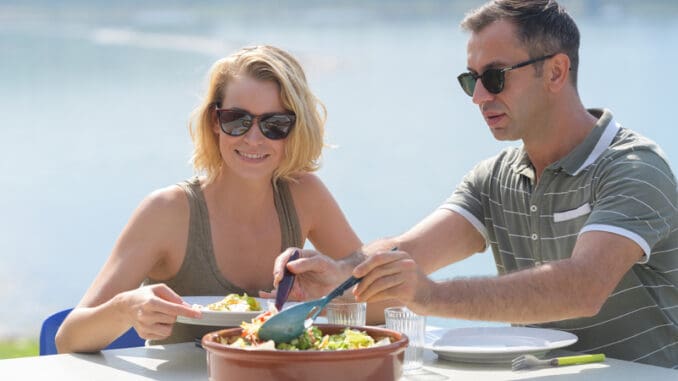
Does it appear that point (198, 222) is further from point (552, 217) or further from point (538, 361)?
point (538, 361)

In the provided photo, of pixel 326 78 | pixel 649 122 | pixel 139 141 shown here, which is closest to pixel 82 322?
pixel 649 122

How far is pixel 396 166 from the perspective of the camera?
1806 centimetres

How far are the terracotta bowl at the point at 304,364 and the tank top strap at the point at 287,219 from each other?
122cm

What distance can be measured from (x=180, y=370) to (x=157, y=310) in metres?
0.13

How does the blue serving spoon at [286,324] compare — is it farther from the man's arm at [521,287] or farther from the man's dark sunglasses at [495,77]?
the man's dark sunglasses at [495,77]

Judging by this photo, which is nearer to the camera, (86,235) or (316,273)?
(316,273)

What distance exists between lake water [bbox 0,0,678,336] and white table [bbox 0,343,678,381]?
1063 cm

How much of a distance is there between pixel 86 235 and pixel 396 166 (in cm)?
537

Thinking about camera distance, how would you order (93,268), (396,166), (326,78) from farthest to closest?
(326,78) < (396,166) < (93,268)

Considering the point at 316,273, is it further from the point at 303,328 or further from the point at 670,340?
the point at 670,340

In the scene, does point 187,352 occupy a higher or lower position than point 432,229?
lower

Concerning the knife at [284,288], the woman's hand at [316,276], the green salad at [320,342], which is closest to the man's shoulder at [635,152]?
the woman's hand at [316,276]

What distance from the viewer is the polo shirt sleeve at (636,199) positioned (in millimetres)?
2316

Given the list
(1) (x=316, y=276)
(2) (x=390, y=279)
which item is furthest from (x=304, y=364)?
(1) (x=316, y=276)
